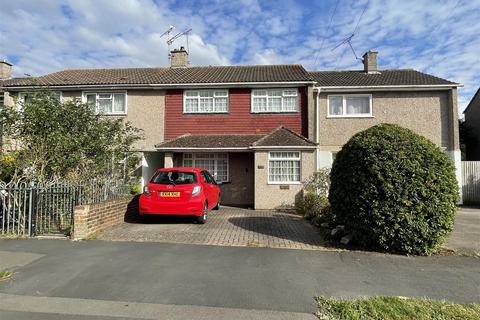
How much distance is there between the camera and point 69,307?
3.77m

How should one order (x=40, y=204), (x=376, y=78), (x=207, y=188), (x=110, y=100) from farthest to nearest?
(x=376, y=78) → (x=110, y=100) → (x=207, y=188) → (x=40, y=204)

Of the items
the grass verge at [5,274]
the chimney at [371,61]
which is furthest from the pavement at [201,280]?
the chimney at [371,61]

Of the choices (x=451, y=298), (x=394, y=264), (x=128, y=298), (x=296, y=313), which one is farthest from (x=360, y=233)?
(x=128, y=298)

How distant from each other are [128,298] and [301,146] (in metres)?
9.70

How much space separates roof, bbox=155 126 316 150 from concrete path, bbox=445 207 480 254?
5546 mm

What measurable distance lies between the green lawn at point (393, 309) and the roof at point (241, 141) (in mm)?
9023

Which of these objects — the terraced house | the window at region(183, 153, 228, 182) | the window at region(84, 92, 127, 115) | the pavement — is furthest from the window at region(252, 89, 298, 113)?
the pavement

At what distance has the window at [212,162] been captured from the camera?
14508mm

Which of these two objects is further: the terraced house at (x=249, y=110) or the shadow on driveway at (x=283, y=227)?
the terraced house at (x=249, y=110)

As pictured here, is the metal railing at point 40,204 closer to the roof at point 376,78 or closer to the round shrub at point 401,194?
the round shrub at point 401,194

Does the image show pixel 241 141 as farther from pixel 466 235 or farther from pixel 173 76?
pixel 466 235

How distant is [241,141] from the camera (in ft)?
45.6

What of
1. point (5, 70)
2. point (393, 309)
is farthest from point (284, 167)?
point (5, 70)

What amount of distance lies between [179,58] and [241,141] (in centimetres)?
800
